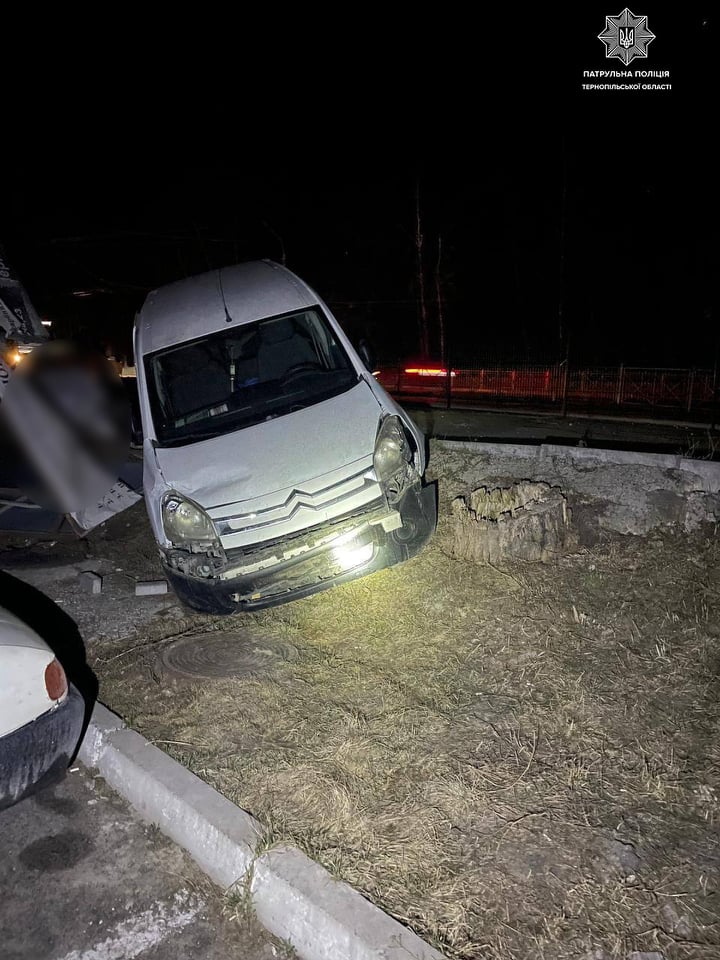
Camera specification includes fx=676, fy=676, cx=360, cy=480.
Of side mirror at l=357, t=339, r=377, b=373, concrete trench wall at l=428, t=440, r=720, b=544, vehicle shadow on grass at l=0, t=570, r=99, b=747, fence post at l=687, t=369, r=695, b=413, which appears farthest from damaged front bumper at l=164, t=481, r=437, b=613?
fence post at l=687, t=369, r=695, b=413

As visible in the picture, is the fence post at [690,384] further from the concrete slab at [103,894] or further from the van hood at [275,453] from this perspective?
the concrete slab at [103,894]

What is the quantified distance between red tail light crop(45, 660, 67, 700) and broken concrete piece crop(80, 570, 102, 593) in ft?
9.76

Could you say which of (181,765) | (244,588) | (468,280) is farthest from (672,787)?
(468,280)

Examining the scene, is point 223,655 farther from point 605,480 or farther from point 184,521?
point 605,480

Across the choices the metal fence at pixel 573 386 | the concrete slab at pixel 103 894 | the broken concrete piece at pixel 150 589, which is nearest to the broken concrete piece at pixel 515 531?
the broken concrete piece at pixel 150 589

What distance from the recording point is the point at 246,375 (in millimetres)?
5629

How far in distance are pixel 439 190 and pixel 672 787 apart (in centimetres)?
3238

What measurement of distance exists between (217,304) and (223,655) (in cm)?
301

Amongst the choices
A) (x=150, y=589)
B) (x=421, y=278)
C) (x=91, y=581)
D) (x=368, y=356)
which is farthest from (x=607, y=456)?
(x=421, y=278)

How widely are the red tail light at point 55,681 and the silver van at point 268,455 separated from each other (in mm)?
1265

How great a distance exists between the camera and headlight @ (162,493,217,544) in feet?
14.6

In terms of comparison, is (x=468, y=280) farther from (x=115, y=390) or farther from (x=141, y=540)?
(x=141, y=540)

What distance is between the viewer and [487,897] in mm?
2500

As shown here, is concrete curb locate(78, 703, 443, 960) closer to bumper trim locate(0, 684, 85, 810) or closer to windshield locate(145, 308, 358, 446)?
bumper trim locate(0, 684, 85, 810)
